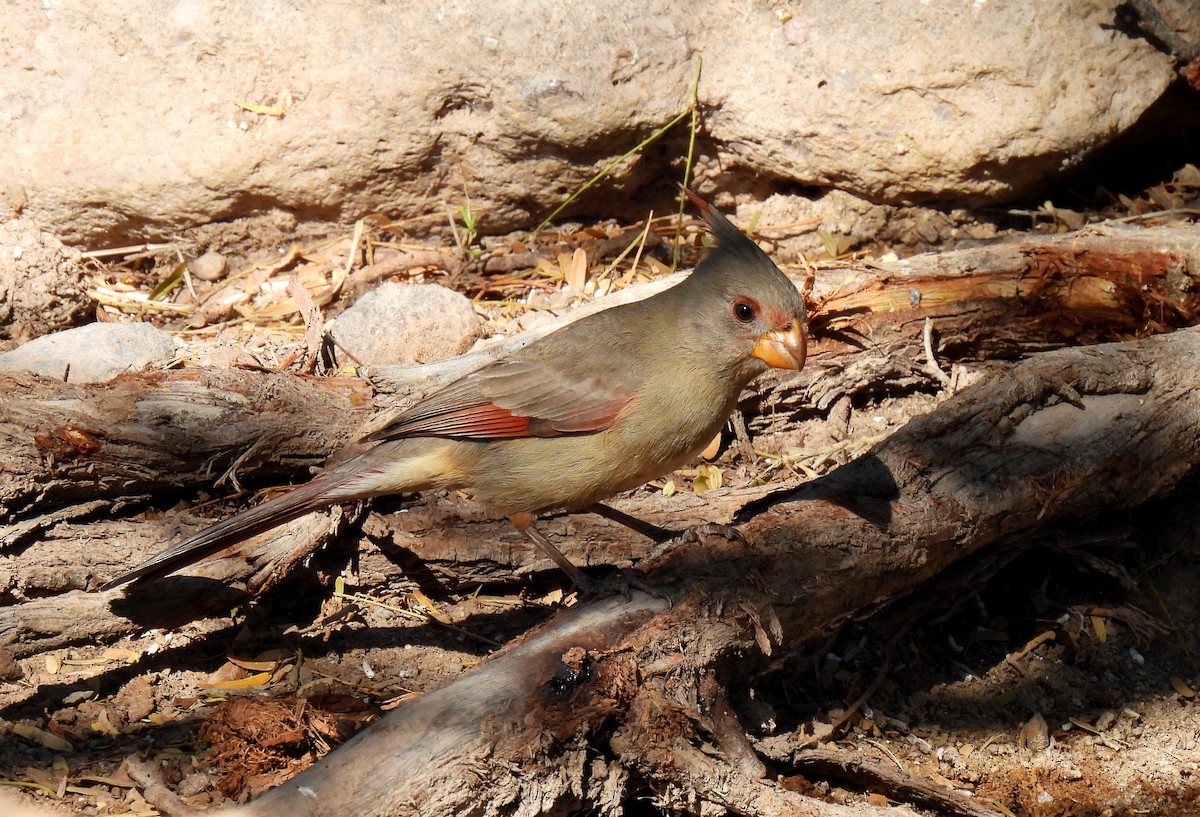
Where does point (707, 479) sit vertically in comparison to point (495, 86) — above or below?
below

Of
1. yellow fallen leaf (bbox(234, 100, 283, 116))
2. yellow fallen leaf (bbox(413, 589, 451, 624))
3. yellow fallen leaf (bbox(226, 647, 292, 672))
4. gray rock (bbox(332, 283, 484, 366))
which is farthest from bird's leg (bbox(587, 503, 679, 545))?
yellow fallen leaf (bbox(234, 100, 283, 116))

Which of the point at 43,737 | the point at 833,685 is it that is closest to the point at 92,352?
the point at 43,737

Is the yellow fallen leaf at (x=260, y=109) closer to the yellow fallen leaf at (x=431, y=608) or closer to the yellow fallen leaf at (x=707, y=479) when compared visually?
the yellow fallen leaf at (x=431, y=608)

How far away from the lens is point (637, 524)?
4352 millimetres

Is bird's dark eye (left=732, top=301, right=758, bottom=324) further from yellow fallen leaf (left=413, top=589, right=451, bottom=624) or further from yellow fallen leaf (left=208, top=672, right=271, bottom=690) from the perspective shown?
yellow fallen leaf (left=208, top=672, right=271, bottom=690)

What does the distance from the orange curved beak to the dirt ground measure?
110cm

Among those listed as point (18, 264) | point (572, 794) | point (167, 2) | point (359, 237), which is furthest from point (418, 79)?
point (572, 794)

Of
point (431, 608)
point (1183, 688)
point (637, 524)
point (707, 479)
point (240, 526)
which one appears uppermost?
point (240, 526)

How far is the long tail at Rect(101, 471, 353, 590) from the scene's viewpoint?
3605 millimetres

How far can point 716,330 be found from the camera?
155 inches

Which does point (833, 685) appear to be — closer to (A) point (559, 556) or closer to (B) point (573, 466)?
(A) point (559, 556)

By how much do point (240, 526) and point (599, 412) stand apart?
1.28 m

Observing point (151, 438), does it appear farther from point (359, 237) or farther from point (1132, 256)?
point (1132, 256)

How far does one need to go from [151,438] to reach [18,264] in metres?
1.86
